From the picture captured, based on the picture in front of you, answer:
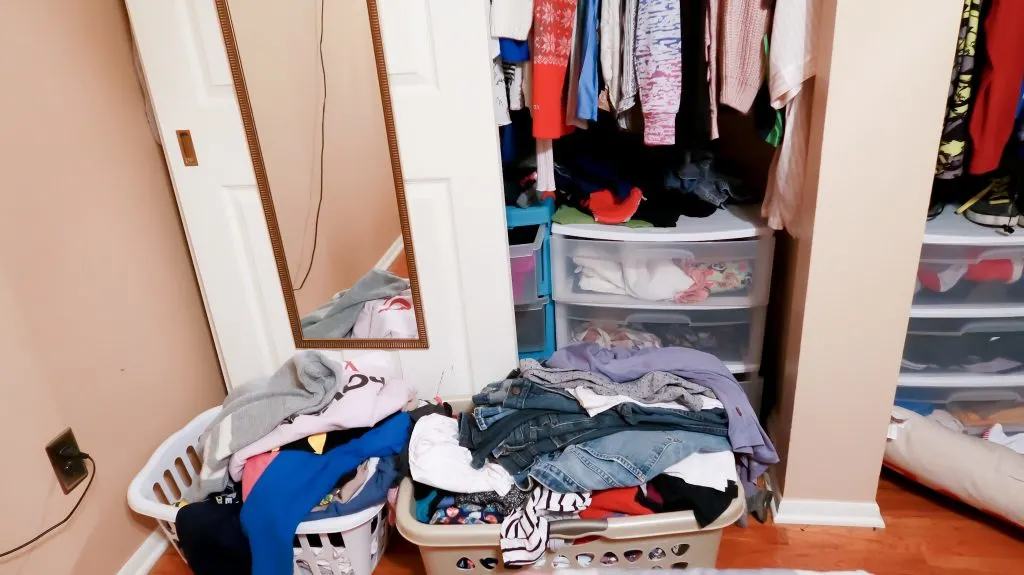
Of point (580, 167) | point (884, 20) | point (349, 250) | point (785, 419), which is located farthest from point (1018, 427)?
point (349, 250)

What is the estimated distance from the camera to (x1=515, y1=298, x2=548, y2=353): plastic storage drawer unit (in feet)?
5.96

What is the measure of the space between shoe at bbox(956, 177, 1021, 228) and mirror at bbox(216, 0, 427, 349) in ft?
4.58

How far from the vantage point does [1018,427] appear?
175 centimetres

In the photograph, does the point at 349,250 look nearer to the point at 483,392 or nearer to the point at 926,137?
the point at 483,392

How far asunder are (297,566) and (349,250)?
75 cm

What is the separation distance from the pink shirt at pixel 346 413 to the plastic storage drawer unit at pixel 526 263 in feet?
1.30

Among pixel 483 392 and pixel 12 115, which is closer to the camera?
pixel 12 115

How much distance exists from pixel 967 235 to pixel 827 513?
2.48ft

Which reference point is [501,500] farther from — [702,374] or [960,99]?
[960,99]

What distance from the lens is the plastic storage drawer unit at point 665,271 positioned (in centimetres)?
171

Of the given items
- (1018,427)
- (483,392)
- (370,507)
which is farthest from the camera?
(1018,427)

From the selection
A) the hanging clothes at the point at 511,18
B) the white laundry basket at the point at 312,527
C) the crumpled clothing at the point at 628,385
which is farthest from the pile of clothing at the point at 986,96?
the white laundry basket at the point at 312,527

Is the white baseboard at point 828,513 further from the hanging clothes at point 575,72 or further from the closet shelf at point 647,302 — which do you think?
the hanging clothes at point 575,72

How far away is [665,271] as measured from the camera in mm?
1751
